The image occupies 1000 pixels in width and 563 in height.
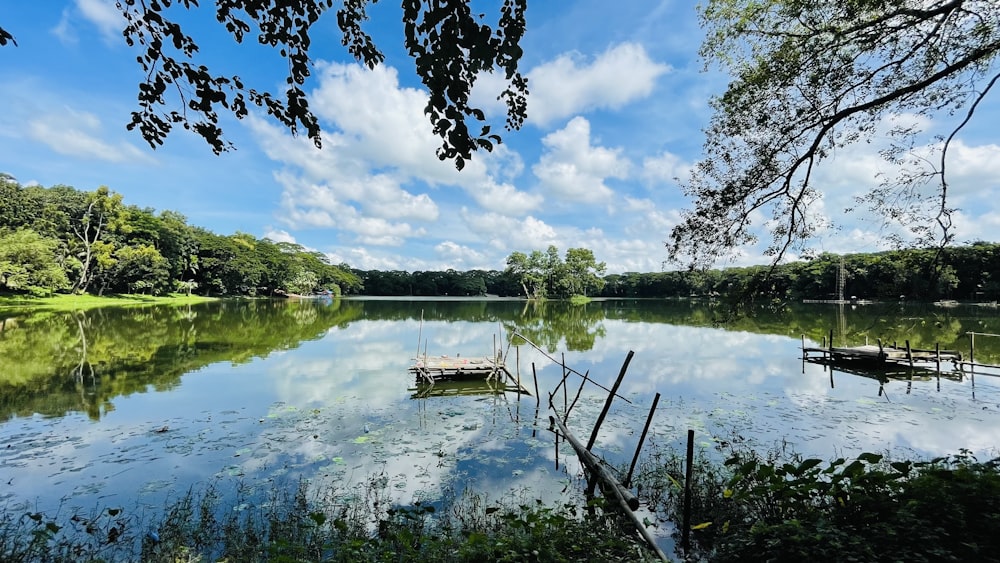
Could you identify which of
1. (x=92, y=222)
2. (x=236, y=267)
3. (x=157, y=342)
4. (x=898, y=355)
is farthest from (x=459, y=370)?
(x=236, y=267)

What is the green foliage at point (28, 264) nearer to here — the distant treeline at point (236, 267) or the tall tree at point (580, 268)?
the distant treeline at point (236, 267)

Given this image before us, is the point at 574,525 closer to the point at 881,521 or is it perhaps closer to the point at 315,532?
the point at 881,521

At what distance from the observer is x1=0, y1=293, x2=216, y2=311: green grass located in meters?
35.6

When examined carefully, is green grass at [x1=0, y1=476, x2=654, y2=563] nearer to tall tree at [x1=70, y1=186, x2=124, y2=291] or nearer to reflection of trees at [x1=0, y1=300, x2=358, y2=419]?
reflection of trees at [x1=0, y1=300, x2=358, y2=419]

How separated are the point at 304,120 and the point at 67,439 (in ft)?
31.6

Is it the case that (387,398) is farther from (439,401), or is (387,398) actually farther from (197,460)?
(197,460)

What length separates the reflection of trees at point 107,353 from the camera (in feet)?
37.9

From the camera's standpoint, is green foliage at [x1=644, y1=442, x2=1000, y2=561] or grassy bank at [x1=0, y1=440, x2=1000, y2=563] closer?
green foliage at [x1=644, y1=442, x2=1000, y2=561]

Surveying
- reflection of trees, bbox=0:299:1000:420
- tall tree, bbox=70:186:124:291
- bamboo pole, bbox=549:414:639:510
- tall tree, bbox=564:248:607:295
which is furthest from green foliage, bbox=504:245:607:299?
bamboo pole, bbox=549:414:639:510

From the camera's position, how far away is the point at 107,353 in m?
17.5

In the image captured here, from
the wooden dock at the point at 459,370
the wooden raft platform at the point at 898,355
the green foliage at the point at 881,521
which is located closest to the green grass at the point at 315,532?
the green foliage at the point at 881,521

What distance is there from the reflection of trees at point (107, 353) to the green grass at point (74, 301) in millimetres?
7597

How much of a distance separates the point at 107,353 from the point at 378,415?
1451cm

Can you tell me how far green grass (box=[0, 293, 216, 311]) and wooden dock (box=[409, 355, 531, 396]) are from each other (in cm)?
3959
